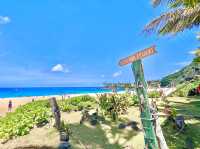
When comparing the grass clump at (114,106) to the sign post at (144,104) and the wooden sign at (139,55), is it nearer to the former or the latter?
the sign post at (144,104)

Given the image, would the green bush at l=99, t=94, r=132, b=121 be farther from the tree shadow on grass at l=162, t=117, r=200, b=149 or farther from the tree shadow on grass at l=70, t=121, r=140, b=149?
the tree shadow on grass at l=162, t=117, r=200, b=149

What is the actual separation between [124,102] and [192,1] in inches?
287

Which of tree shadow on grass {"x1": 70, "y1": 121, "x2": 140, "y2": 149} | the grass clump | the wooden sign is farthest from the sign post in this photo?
the grass clump

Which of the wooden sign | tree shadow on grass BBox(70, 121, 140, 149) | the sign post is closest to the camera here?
the wooden sign

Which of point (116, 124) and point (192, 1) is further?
point (116, 124)

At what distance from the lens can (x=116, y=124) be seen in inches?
524

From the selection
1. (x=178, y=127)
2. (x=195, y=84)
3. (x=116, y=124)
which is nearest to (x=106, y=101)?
(x=116, y=124)

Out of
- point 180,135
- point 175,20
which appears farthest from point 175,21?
point 180,135

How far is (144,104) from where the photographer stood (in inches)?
315

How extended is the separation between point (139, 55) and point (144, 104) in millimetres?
1199

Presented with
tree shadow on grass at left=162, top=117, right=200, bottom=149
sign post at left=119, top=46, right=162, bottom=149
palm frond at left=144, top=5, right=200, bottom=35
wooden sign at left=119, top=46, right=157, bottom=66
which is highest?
palm frond at left=144, top=5, right=200, bottom=35

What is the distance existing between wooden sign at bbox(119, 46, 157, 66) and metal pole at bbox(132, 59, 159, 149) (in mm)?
227

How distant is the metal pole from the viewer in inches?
313

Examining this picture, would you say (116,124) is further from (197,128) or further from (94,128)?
(197,128)
